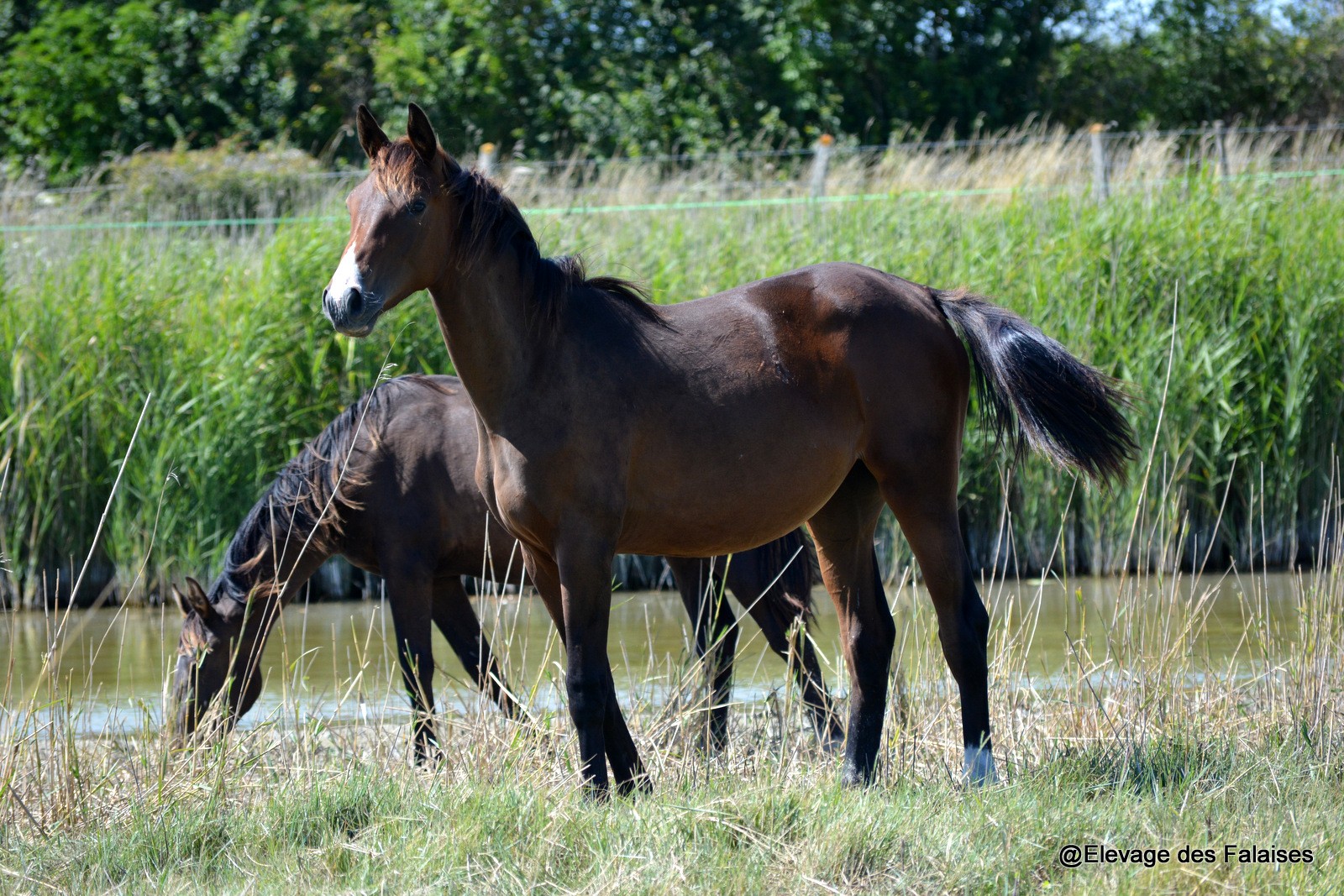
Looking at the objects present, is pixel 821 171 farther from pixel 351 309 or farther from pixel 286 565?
pixel 351 309

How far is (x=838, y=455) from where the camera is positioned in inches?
161

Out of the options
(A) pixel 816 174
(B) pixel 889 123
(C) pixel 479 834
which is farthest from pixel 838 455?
(B) pixel 889 123

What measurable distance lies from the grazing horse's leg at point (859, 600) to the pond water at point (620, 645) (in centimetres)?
62

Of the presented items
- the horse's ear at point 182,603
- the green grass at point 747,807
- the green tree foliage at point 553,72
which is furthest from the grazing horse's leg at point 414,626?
the green tree foliage at point 553,72

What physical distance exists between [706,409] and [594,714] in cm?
100

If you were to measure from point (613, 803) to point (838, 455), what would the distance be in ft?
4.32

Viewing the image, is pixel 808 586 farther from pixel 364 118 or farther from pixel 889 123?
pixel 889 123

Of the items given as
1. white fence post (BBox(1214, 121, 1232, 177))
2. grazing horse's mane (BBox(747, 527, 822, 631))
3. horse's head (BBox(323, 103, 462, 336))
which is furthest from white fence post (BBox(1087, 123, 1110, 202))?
horse's head (BBox(323, 103, 462, 336))

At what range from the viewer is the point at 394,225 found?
3.60m

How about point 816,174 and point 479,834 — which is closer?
point 479,834

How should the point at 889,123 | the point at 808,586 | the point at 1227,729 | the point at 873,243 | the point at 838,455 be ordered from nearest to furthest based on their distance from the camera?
the point at 838,455
the point at 1227,729
the point at 808,586
the point at 873,243
the point at 889,123

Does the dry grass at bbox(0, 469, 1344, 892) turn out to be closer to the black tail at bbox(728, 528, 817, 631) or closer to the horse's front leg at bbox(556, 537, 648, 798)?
the horse's front leg at bbox(556, 537, 648, 798)

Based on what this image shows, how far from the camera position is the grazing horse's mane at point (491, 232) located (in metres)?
3.68

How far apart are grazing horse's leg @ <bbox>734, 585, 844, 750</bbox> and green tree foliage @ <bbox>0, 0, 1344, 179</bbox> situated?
1676 centimetres
